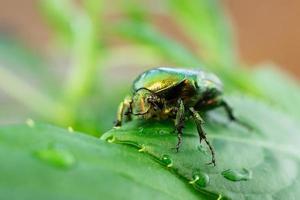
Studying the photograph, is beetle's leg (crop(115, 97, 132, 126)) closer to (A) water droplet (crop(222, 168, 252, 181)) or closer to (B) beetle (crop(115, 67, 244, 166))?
(B) beetle (crop(115, 67, 244, 166))

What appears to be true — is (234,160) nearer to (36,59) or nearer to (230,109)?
(230,109)

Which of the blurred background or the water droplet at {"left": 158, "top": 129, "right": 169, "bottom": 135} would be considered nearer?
the water droplet at {"left": 158, "top": 129, "right": 169, "bottom": 135}

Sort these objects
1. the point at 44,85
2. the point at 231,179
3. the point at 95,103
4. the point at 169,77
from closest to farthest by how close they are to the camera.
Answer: the point at 231,179
the point at 169,77
the point at 95,103
the point at 44,85

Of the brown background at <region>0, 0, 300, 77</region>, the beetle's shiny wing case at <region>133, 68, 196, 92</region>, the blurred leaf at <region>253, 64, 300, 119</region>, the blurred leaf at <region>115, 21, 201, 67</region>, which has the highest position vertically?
the brown background at <region>0, 0, 300, 77</region>

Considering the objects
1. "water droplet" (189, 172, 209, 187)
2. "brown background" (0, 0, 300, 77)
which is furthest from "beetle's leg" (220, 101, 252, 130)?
"brown background" (0, 0, 300, 77)

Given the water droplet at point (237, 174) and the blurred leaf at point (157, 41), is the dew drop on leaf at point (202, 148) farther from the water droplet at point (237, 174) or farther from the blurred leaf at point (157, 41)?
the blurred leaf at point (157, 41)

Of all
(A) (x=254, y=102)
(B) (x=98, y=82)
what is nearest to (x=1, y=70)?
(B) (x=98, y=82)

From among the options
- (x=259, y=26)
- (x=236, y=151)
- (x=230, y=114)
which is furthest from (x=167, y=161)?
(x=259, y=26)
